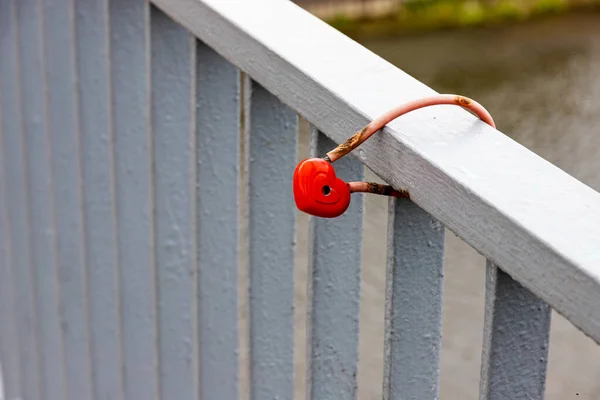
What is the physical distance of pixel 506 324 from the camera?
48 cm

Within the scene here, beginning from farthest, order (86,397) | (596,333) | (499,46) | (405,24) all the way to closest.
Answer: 1. (405,24)
2. (499,46)
3. (86,397)
4. (596,333)

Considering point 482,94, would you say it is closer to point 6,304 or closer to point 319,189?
point 6,304

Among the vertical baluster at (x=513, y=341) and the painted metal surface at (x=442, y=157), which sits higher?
the painted metal surface at (x=442, y=157)

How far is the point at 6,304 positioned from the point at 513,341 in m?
0.81

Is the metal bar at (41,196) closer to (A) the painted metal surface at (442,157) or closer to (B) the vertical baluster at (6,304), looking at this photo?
(B) the vertical baluster at (6,304)

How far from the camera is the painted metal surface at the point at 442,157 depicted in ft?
1.36

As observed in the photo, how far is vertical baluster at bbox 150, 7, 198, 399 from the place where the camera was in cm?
79

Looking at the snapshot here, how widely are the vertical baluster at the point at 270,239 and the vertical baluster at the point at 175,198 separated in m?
0.09

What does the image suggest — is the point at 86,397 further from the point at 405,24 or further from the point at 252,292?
the point at 405,24

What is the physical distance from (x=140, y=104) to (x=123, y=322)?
0.22m

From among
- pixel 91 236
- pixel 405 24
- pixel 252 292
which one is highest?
pixel 405 24

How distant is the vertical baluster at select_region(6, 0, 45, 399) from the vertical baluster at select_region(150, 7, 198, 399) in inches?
8.9

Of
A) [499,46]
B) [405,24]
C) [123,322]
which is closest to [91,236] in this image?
[123,322]

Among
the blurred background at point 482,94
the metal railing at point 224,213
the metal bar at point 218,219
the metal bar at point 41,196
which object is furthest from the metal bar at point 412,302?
the metal bar at point 41,196
